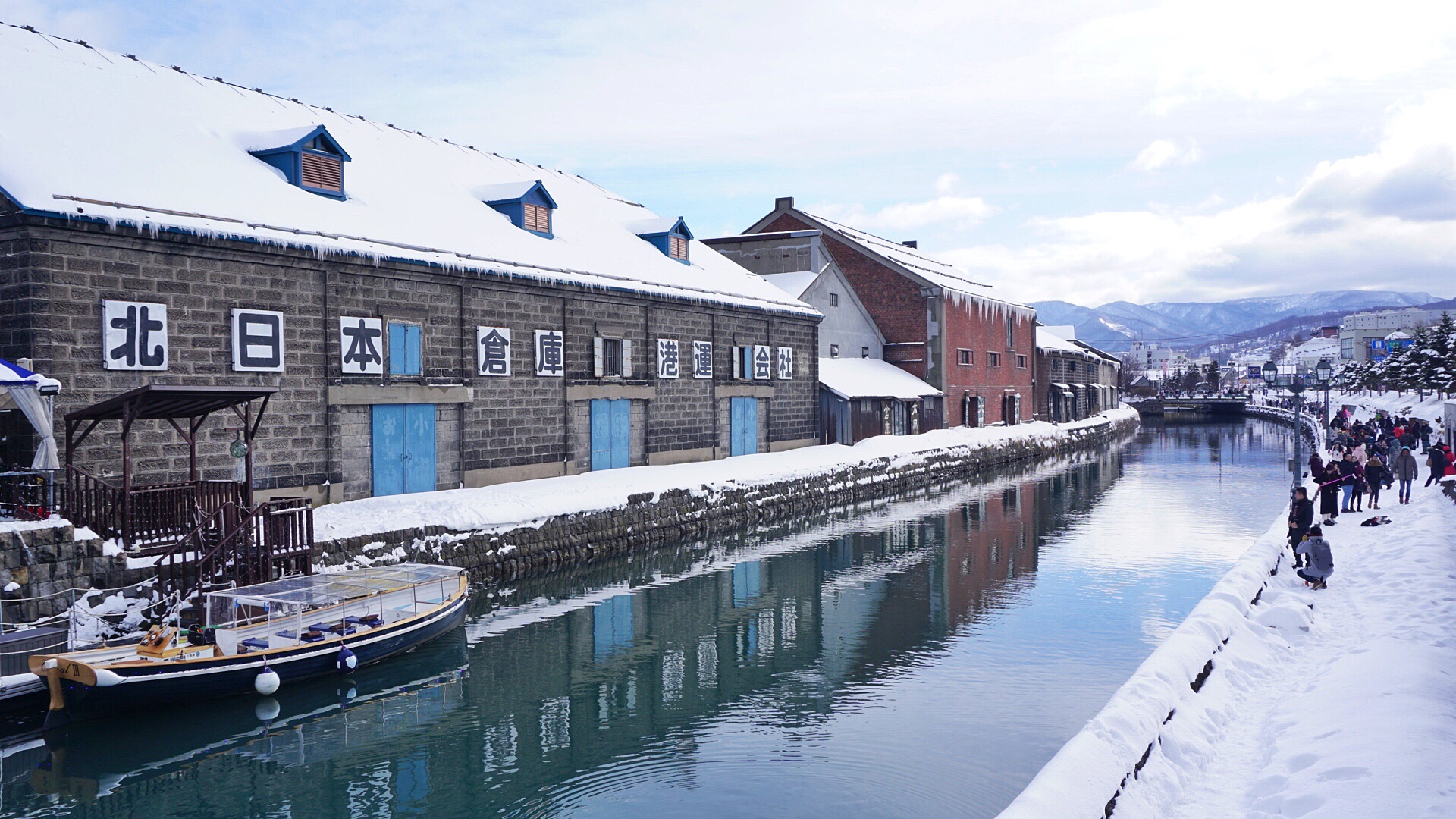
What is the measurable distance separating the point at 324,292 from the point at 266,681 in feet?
31.7

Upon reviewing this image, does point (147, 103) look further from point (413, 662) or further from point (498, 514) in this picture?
point (413, 662)

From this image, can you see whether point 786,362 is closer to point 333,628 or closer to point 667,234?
point 667,234

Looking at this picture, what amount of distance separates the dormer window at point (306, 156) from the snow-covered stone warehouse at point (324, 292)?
0.16ft

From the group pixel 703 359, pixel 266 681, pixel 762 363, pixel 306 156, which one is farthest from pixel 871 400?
pixel 266 681

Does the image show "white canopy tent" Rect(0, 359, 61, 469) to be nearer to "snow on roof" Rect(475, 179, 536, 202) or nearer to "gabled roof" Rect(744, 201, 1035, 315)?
"snow on roof" Rect(475, 179, 536, 202)

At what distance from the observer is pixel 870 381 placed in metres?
45.2

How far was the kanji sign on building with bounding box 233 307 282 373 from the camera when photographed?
63.2 feet

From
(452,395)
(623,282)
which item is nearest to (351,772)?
(452,395)

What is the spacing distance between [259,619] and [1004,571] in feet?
48.9

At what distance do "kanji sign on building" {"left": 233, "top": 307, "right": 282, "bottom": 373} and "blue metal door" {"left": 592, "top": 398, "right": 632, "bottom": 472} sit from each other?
10019 millimetres

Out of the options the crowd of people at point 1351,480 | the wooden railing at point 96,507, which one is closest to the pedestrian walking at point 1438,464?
the crowd of people at point 1351,480

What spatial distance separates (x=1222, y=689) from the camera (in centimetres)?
1111

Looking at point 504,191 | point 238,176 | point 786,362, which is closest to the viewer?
point 238,176

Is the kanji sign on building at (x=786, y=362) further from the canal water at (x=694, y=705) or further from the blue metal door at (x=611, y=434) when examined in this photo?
the canal water at (x=694, y=705)
